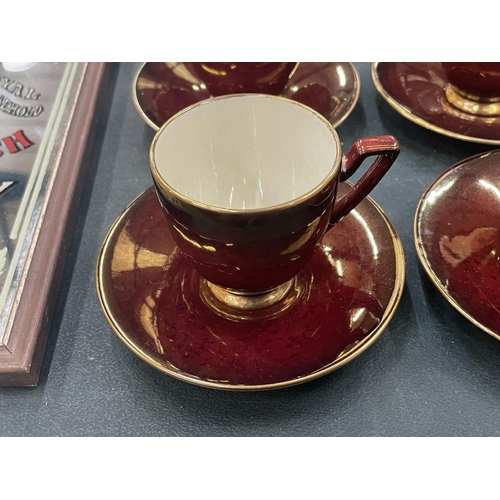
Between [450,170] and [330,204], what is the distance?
0.56 ft

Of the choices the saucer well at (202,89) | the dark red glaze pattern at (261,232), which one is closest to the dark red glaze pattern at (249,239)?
the dark red glaze pattern at (261,232)

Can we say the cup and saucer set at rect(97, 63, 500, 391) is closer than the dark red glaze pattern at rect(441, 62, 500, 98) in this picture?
Yes

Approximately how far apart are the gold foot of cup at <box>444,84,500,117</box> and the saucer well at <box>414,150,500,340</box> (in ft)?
0.30

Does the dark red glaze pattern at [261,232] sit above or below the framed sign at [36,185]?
above

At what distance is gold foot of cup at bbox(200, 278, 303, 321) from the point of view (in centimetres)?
38

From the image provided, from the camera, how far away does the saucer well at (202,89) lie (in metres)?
0.55

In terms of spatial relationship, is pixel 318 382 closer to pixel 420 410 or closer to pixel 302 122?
pixel 420 410

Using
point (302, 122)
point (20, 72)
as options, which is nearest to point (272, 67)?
point (302, 122)

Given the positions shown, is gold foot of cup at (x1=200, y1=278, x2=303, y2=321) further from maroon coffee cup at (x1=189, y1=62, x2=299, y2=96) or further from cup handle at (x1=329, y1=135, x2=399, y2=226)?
maroon coffee cup at (x1=189, y1=62, x2=299, y2=96)

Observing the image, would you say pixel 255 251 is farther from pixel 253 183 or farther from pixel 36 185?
pixel 36 185

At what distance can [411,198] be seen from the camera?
1.64 feet

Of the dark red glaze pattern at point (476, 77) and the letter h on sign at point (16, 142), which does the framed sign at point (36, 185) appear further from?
the dark red glaze pattern at point (476, 77)

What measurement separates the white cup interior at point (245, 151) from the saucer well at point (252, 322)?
6 centimetres

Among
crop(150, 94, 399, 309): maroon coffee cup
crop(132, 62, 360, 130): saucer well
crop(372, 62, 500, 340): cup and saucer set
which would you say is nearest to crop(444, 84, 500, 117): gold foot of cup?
crop(372, 62, 500, 340): cup and saucer set
